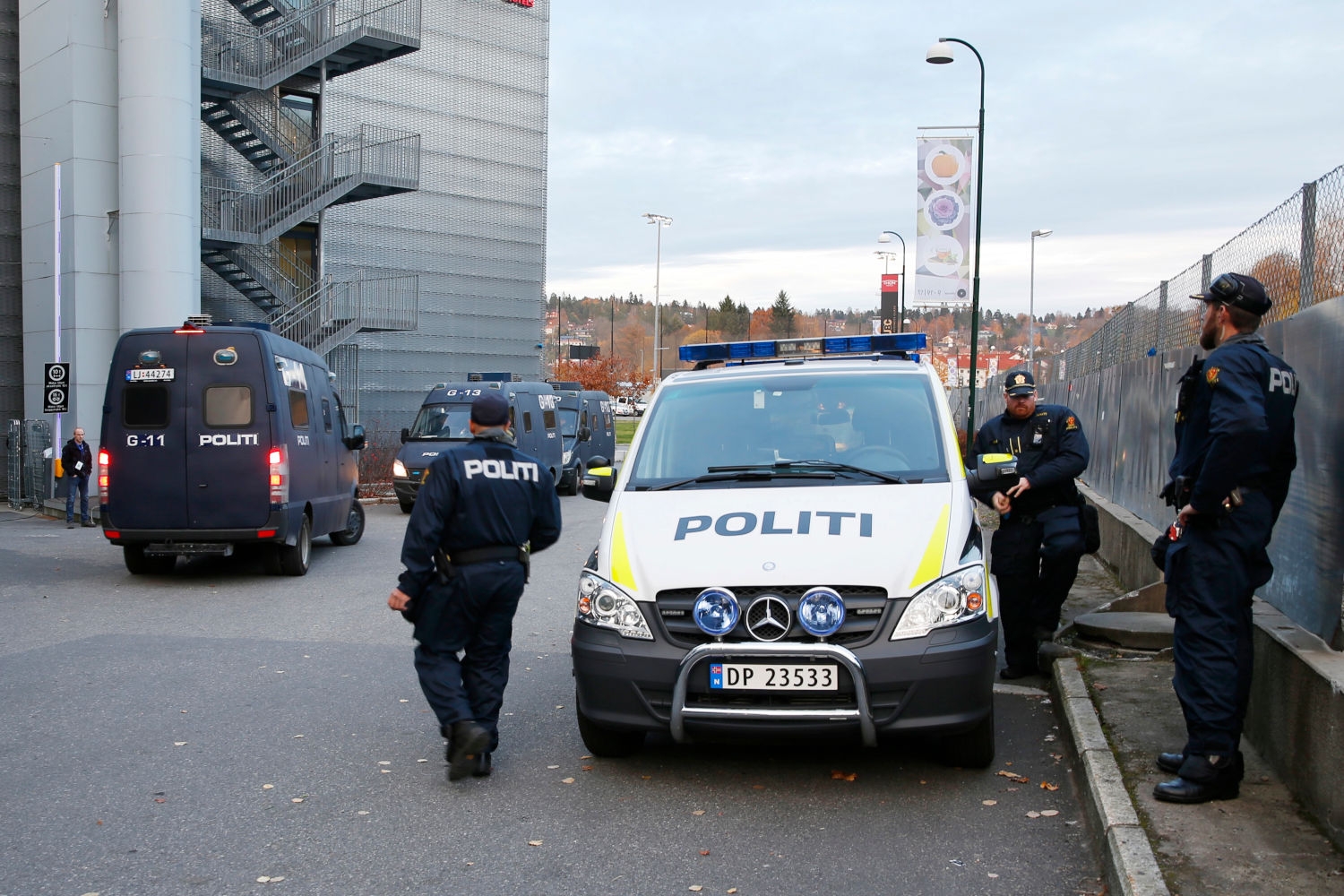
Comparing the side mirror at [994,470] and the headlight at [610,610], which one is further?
the side mirror at [994,470]

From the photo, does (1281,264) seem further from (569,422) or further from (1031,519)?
(569,422)

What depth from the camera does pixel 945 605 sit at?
5.12 metres

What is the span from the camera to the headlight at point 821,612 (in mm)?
4996

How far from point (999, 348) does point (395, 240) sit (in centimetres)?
6464

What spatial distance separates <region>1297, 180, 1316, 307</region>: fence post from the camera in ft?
19.3

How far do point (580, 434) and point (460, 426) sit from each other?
579 centimetres

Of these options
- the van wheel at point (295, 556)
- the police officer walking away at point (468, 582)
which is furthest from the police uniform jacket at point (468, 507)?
the van wheel at point (295, 556)

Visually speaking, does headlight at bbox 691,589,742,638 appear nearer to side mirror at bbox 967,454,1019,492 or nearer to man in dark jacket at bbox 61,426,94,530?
side mirror at bbox 967,454,1019,492

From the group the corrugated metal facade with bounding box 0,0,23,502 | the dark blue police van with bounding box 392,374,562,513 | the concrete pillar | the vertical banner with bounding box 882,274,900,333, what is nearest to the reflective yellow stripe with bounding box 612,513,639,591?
the dark blue police van with bounding box 392,374,562,513

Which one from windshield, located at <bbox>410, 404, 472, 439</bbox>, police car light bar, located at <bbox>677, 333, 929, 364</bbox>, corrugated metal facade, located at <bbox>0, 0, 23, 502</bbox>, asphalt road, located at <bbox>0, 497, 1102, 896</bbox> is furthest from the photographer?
corrugated metal facade, located at <bbox>0, 0, 23, 502</bbox>

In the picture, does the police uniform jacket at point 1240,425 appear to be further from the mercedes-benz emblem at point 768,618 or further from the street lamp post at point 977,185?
the street lamp post at point 977,185

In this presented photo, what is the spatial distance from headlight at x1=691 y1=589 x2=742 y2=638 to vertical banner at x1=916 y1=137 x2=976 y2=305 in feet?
64.9

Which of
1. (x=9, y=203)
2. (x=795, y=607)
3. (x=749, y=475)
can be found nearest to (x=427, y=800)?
(x=795, y=607)

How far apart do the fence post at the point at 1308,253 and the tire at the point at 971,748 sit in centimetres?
256
